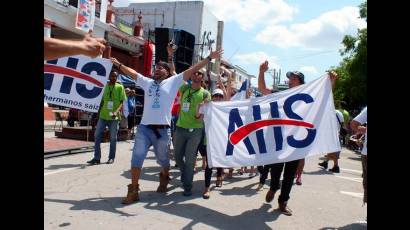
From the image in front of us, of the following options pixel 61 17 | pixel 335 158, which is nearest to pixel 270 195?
pixel 335 158

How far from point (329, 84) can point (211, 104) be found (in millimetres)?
1764

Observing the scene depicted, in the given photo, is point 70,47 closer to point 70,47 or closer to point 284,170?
point 70,47

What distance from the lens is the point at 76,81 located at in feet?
26.0

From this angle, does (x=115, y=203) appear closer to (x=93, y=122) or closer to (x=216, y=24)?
(x=93, y=122)

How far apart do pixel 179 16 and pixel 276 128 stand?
44.8 meters

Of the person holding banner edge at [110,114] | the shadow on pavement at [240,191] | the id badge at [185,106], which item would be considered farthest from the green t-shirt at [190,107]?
the person holding banner edge at [110,114]

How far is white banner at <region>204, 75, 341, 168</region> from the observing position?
18.9 ft

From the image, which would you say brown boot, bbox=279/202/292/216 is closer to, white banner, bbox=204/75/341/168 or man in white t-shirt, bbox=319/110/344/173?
white banner, bbox=204/75/341/168

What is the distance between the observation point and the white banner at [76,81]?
7.73 m

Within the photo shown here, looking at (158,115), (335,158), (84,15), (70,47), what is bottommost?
(335,158)

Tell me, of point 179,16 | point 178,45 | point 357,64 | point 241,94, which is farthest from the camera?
point 179,16

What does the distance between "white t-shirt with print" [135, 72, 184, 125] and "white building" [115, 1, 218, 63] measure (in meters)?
41.1

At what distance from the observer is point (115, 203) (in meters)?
5.76
